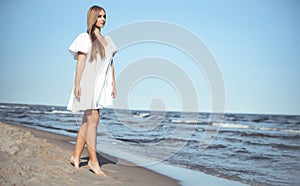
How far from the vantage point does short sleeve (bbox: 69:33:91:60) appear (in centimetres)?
328

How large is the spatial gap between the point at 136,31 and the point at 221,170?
280 centimetres

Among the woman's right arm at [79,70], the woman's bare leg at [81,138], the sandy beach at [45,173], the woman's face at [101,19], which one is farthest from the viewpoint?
the woman's bare leg at [81,138]

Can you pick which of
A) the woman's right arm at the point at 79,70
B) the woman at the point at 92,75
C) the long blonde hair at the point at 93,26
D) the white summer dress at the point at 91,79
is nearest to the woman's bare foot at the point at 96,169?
the woman at the point at 92,75

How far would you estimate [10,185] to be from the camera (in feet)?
7.57

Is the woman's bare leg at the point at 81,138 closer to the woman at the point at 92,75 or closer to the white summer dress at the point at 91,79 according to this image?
the woman at the point at 92,75

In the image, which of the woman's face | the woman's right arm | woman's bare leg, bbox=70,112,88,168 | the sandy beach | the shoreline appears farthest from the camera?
woman's bare leg, bbox=70,112,88,168

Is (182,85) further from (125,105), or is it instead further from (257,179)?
(257,179)

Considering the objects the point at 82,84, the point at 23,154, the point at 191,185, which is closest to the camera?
the point at 82,84

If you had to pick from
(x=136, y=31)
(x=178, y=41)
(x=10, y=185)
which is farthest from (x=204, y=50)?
(x=10, y=185)

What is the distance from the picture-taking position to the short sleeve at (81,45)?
3.28 meters

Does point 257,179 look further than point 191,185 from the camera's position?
Yes

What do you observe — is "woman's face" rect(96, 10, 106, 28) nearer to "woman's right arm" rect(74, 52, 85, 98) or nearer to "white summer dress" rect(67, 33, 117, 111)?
"white summer dress" rect(67, 33, 117, 111)

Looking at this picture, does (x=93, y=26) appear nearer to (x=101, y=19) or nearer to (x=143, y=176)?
(x=101, y=19)

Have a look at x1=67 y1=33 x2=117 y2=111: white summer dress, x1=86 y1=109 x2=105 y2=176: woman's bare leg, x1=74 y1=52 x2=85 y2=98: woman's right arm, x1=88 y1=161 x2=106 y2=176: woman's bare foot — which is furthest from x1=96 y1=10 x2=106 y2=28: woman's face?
x1=88 y1=161 x2=106 y2=176: woman's bare foot
